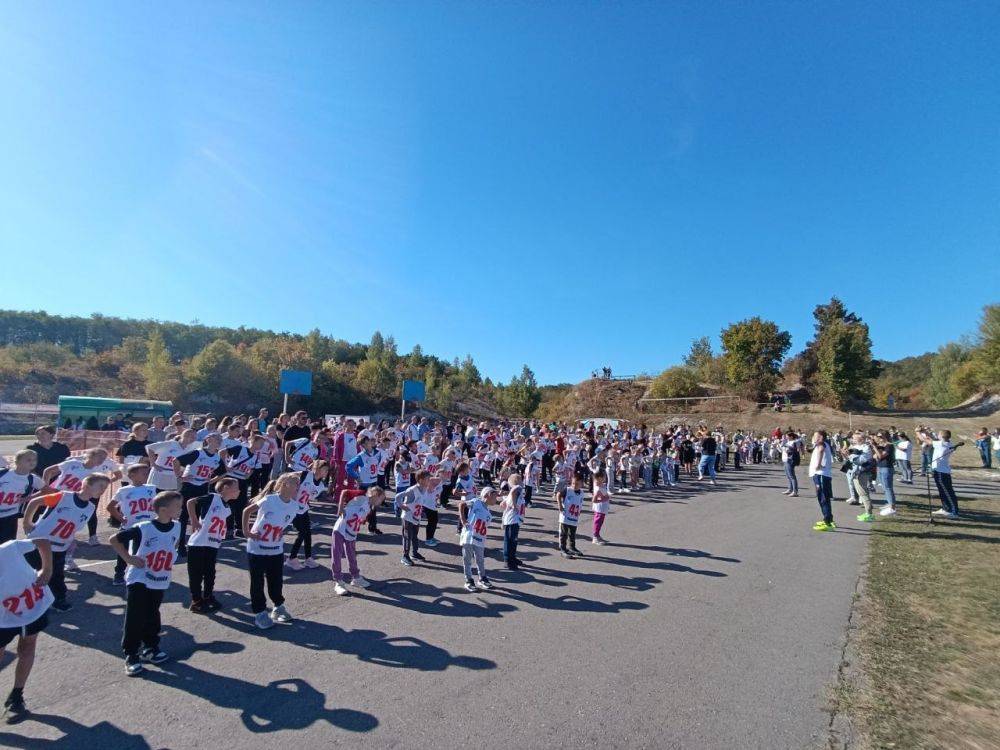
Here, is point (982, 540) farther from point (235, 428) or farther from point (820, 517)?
point (235, 428)

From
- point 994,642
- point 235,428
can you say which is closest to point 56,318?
point 235,428

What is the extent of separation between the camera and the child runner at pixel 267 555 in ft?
17.3

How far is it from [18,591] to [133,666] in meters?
1.23

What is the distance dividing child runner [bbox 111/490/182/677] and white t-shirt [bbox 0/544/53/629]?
583 mm

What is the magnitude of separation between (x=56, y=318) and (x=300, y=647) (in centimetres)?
10421

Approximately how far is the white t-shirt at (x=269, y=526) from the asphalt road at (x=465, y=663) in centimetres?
87

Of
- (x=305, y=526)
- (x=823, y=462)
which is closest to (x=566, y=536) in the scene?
(x=305, y=526)

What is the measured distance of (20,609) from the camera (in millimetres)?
3648

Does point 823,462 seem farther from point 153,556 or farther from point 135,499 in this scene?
point 135,499

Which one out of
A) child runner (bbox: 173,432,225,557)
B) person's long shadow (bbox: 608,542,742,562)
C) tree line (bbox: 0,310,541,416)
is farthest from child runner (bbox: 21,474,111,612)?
tree line (bbox: 0,310,541,416)

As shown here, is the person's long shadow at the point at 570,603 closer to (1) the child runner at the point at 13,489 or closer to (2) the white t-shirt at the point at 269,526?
(2) the white t-shirt at the point at 269,526

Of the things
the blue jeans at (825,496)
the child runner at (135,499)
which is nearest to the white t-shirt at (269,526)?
the child runner at (135,499)

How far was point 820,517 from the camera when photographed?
12453 millimetres

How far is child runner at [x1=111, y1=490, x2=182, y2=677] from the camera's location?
→ 4332 millimetres
